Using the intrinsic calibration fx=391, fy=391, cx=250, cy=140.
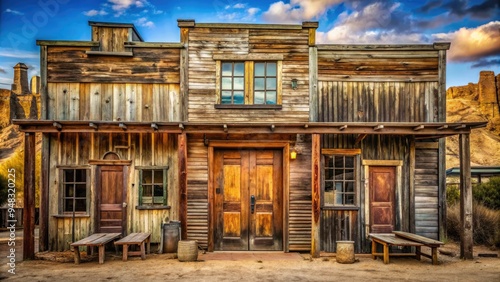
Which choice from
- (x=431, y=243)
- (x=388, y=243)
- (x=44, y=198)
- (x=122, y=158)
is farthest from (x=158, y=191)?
(x=431, y=243)

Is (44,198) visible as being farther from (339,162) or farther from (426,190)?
(426,190)

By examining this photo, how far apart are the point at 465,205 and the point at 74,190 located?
9.52 m

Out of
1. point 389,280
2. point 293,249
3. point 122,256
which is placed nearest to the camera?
point 389,280

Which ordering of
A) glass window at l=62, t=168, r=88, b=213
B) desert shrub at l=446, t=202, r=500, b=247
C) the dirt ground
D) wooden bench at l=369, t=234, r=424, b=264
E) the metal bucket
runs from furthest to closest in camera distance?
desert shrub at l=446, t=202, r=500, b=247, glass window at l=62, t=168, r=88, b=213, the metal bucket, wooden bench at l=369, t=234, r=424, b=264, the dirt ground

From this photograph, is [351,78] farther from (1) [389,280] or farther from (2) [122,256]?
(2) [122,256]

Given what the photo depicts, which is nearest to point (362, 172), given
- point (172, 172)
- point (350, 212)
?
point (350, 212)

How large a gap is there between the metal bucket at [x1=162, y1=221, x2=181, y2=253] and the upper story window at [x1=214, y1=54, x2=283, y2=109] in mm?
3251

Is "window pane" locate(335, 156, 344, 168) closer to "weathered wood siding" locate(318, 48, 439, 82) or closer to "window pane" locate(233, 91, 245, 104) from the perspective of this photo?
"weathered wood siding" locate(318, 48, 439, 82)

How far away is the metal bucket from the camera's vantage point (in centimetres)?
918

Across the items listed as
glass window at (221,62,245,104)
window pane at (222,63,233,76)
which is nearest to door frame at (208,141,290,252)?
glass window at (221,62,245,104)

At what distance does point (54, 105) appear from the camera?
10000 mm

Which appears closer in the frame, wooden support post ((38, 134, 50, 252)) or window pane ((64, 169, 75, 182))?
wooden support post ((38, 134, 50, 252))

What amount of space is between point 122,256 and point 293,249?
4121 millimetres

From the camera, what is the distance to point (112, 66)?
10.1m
